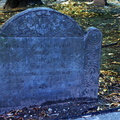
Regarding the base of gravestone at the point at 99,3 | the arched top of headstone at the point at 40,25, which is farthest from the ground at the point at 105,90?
the base of gravestone at the point at 99,3

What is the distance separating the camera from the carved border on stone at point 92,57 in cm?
368

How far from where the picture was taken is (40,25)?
3.50 meters

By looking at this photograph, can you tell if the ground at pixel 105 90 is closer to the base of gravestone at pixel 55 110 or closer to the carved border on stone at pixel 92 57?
the base of gravestone at pixel 55 110

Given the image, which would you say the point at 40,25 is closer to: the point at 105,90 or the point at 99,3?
the point at 105,90

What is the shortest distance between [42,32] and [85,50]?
680 mm

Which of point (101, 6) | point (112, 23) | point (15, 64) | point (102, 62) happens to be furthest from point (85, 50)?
point (101, 6)

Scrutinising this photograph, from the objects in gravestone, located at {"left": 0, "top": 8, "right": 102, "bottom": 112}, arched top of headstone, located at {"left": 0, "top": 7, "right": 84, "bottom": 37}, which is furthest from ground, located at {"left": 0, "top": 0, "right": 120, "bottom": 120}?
arched top of headstone, located at {"left": 0, "top": 7, "right": 84, "bottom": 37}

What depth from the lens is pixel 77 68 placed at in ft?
12.4

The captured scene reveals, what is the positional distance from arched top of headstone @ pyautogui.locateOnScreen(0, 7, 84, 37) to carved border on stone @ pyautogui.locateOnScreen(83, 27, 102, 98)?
0.50ft

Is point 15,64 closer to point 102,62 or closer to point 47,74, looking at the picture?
point 47,74

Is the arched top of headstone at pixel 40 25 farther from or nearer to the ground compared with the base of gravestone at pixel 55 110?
farther from the ground

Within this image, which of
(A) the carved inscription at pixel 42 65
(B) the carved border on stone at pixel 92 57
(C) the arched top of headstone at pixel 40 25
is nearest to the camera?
(C) the arched top of headstone at pixel 40 25

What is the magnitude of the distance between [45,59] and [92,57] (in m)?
0.69

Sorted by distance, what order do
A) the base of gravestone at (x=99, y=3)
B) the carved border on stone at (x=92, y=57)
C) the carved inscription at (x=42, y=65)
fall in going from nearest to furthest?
1. the carved inscription at (x=42, y=65)
2. the carved border on stone at (x=92, y=57)
3. the base of gravestone at (x=99, y=3)
